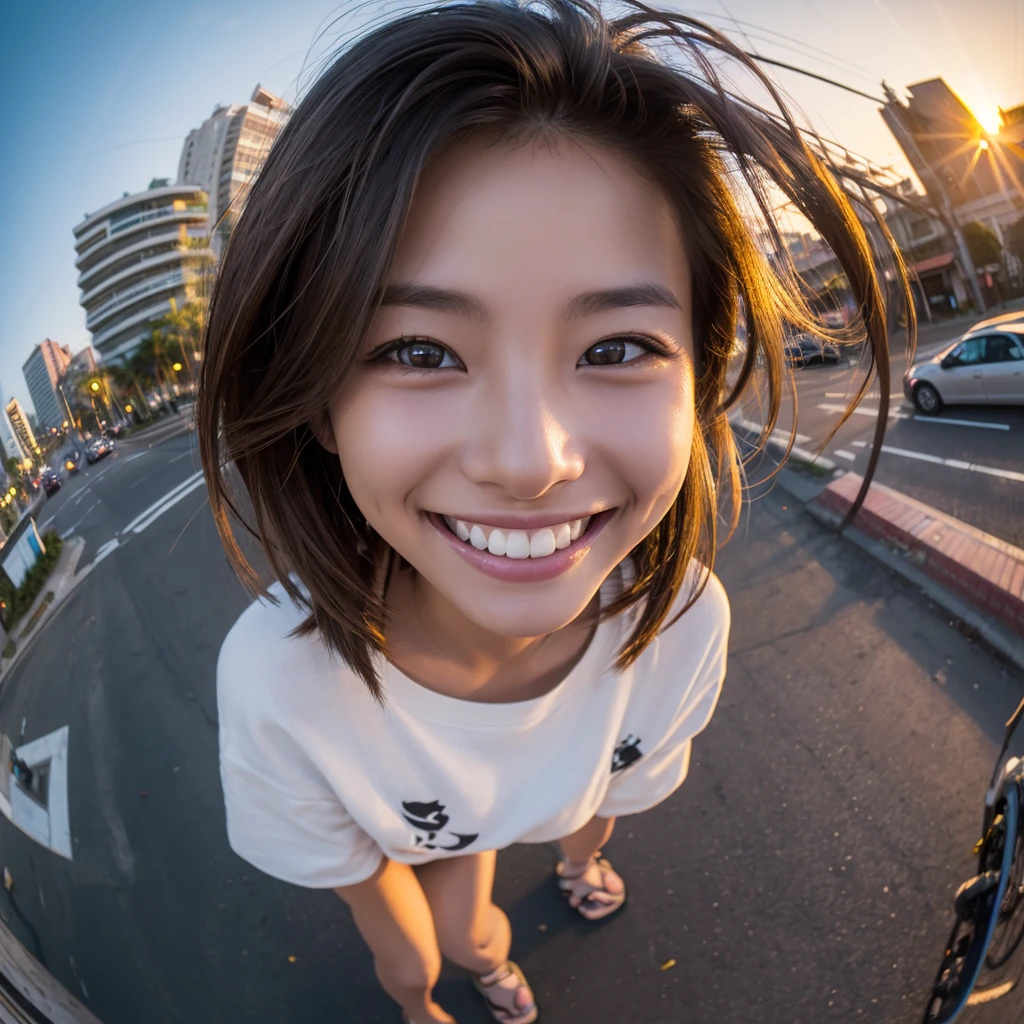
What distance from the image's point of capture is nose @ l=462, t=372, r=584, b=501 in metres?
0.81

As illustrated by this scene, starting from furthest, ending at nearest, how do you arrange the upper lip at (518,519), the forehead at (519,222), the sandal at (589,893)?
the sandal at (589,893) → the upper lip at (518,519) → the forehead at (519,222)

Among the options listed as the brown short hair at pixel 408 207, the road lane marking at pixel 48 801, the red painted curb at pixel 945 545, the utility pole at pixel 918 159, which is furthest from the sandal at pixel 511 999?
the utility pole at pixel 918 159

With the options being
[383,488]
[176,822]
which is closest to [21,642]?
[176,822]

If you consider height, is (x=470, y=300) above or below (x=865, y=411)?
above

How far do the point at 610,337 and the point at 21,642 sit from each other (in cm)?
86

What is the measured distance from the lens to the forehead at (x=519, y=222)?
79 cm

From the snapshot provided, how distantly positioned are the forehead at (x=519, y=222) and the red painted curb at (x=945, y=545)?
0.51 metres

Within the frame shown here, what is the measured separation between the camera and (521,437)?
2.66ft

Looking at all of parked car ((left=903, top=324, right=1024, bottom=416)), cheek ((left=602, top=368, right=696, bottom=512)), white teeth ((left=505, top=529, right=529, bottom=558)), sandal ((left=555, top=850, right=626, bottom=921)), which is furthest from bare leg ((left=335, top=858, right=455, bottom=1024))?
parked car ((left=903, top=324, right=1024, bottom=416))

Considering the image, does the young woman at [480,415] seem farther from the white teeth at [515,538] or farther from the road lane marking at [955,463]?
the road lane marking at [955,463]

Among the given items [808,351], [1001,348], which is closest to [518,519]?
[808,351]

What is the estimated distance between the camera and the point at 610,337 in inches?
34.9

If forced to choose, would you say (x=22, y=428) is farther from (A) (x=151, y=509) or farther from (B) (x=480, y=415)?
(B) (x=480, y=415)

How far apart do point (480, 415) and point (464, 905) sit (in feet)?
3.66
